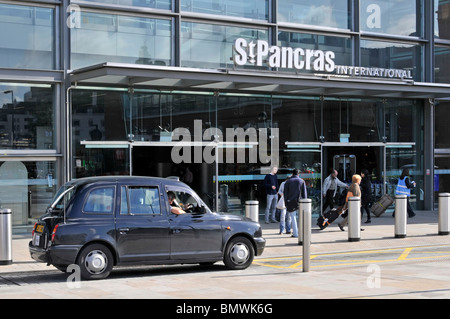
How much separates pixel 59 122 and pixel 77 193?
7.96m

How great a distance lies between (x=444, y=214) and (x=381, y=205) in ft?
16.7

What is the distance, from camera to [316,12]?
23.9 m

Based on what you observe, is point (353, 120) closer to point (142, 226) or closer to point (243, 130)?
point (243, 130)

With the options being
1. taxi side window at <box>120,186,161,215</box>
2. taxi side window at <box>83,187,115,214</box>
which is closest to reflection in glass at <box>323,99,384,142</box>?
taxi side window at <box>120,186,161,215</box>

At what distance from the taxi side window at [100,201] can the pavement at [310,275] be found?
119 cm

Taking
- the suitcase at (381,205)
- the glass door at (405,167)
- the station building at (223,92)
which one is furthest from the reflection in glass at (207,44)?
the glass door at (405,167)

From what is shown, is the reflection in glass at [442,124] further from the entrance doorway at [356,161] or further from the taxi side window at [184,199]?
the taxi side window at [184,199]

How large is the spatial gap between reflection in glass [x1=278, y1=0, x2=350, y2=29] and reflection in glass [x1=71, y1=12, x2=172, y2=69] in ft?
14.5

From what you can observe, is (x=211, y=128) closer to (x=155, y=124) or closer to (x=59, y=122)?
(x=155, y=124)

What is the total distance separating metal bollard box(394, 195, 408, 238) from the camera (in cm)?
1756

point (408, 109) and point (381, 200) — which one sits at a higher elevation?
point (408, 109)

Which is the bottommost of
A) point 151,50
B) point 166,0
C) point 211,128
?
point 211,128
